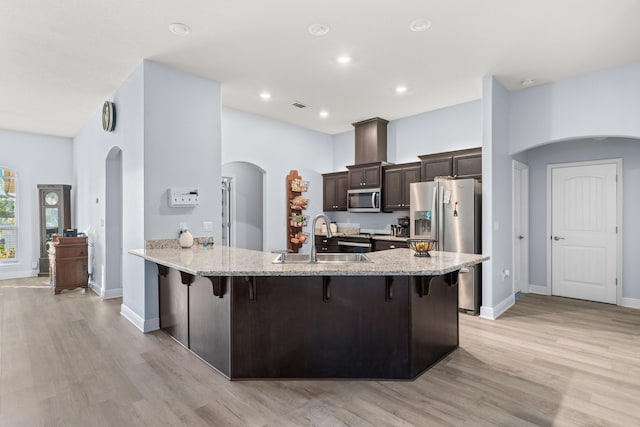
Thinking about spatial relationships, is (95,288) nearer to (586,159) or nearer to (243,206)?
(243,206)

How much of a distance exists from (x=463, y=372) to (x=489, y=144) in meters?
2.76

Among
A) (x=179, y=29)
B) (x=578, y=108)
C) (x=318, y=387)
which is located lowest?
(x=318, y=387)

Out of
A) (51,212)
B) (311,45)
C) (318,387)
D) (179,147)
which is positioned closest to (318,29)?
(311,45)

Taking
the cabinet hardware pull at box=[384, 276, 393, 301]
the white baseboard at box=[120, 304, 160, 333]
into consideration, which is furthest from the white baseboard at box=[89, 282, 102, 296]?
the cabinet hardware pull at box=[384, 276, 393, 301]

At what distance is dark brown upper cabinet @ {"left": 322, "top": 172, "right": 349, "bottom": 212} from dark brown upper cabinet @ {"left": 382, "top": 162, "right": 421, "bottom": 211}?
3.14ft

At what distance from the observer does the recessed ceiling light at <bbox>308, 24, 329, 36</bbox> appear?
10.2 ft

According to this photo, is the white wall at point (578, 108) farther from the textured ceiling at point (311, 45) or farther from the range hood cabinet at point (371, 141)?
the range hood cabinet at point (371, 141)

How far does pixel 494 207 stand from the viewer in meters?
4.34

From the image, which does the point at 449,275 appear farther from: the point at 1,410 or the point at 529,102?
the point at 1,410

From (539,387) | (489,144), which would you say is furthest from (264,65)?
(539,387)

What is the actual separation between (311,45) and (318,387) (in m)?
3.06

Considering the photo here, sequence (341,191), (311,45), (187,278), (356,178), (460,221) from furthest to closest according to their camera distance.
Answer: (341,191), (356,178), (460,221), (311,45), (187,278)

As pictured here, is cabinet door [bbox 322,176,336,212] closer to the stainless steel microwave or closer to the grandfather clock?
the stainless steel microwave

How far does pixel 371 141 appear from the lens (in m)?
6.25
